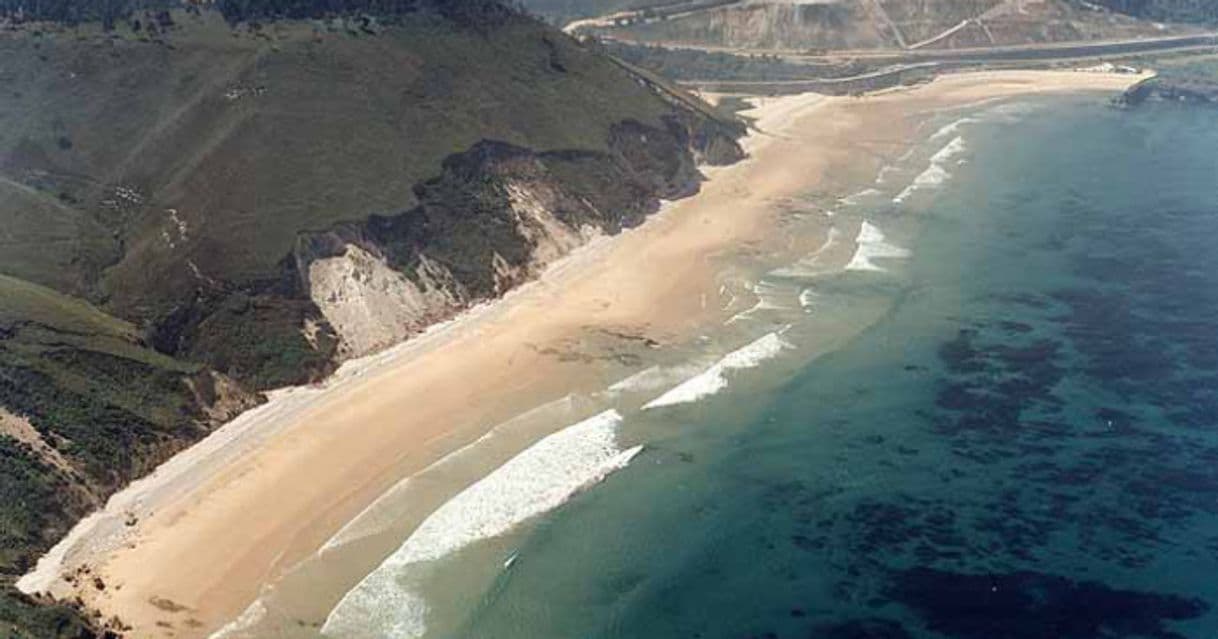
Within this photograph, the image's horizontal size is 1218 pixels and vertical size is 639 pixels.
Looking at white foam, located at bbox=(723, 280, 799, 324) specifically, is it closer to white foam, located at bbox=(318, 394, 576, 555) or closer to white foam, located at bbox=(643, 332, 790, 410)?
white foam, located at bbox=(643, 332, 790, 410)

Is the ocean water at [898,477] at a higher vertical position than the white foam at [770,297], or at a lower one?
lower

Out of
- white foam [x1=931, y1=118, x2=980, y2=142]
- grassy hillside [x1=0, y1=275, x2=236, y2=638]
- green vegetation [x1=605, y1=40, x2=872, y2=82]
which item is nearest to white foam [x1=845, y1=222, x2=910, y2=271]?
white foam [x1=931, y1=118, x2=980, y2=142]

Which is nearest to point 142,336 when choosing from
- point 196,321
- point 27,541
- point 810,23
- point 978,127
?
point 196,321

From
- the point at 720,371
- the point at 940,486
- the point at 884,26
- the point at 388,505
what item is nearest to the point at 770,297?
the point at 720,371

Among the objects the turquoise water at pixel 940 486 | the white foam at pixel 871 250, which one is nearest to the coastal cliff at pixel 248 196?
the white foam at pixel 871 250

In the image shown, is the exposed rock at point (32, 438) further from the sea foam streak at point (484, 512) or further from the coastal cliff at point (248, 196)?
the sea foam streak at point (484, 512)

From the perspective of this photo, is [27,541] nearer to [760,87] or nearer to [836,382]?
[836,382]
